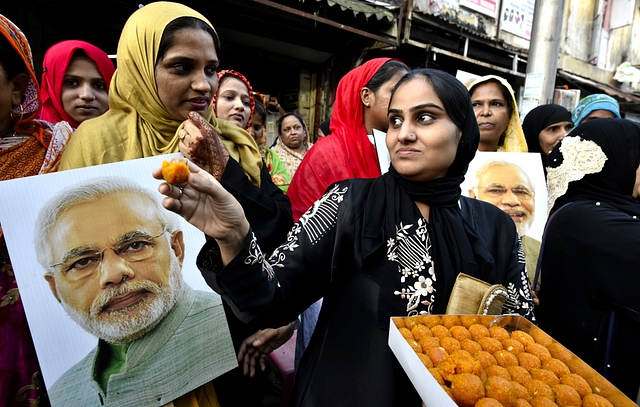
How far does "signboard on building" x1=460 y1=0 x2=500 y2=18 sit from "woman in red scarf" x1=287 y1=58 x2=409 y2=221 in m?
8.61

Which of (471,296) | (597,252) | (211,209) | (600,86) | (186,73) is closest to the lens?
(211,209)

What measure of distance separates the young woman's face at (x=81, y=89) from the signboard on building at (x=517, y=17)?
10.8 metres

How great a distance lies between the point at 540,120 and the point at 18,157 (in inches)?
160

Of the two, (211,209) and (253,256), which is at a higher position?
(211,209)

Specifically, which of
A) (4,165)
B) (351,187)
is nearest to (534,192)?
(351,187)

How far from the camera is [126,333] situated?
106 centimetres

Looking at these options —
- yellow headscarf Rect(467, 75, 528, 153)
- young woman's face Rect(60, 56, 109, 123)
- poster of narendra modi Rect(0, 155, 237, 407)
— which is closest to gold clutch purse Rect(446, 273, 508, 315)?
poster of narendra modi Rect(0, 155, 237, 407)

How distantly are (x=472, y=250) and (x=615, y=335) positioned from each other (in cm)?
111

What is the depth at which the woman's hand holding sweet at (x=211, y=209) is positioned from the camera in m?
0.86

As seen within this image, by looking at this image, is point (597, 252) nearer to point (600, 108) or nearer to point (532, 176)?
point (532, 176)

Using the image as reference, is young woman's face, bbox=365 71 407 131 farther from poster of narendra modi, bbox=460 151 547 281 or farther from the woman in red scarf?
poster of narendra modi, bbox=460 151 547 281

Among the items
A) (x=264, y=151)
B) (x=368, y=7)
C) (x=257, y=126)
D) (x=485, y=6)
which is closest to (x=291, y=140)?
(x=264, y=151)

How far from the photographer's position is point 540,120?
3549 mm

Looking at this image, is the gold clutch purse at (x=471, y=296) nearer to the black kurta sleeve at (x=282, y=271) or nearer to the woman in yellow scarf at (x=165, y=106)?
the black kurta sleeve at (x=282, y=271)
